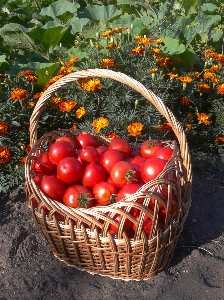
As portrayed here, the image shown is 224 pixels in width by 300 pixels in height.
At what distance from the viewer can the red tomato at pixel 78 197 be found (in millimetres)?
1973

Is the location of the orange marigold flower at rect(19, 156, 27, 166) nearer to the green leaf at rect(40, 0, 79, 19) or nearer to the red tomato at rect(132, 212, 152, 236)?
the red tomato at rect(132, 212, 152, 236)

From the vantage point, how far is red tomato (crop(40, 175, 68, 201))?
209 cm

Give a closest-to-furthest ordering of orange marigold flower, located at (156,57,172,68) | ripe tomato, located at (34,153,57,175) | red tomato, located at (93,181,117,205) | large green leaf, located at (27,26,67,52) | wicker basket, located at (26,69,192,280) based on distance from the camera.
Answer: wicker basket, located at (26,69,192,280) < red tomato, located at (93,181,117,205) < ripe tomato, located at (34,153,57,175) < orange marigold flower, located at (156,57,172,68) < large green leaf, located at (27,26,67,52)

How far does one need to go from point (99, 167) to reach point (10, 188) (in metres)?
0.97

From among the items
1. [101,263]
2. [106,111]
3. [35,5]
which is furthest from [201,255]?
[35,5]

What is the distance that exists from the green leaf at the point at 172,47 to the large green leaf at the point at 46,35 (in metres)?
1.05

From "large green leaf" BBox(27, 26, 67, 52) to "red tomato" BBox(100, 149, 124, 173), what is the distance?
7.12 feet

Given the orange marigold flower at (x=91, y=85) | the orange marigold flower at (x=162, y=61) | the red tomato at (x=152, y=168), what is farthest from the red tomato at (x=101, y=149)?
the orange marigold flower at (x=162, y=61)

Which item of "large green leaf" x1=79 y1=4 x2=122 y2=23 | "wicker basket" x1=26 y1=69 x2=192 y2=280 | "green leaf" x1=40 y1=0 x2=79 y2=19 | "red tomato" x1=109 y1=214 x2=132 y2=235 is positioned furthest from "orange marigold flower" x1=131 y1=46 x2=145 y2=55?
"green leaf" x1=40 y1=0 x2=79 y2=19

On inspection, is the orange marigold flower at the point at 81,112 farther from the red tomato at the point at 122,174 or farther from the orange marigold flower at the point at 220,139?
the orange marigold flower at the point at 220,139

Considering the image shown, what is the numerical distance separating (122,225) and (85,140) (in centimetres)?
76

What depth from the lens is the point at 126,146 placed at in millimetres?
2340

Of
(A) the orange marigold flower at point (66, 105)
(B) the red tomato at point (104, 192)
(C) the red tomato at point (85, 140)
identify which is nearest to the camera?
(B) the red tomato at point (104, 192)

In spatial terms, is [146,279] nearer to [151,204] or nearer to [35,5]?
[151,204]
